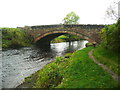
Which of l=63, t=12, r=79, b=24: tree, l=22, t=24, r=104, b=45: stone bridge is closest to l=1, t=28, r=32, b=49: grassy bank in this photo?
l=22, t=24, r=104, b=45: stone bridge

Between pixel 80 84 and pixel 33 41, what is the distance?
36.2m

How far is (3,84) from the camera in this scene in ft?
31.6

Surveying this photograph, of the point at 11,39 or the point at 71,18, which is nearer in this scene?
the point at 11,39

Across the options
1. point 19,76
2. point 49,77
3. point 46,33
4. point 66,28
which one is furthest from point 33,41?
point 49,77

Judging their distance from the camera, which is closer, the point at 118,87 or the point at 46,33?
the point at 118,87

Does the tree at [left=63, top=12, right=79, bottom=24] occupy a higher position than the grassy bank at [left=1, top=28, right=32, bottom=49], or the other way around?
the tree at [left=63, top=12, right=79, bottom=24]

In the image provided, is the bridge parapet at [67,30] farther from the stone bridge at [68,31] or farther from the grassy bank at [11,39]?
the grassy bank at [11,39]

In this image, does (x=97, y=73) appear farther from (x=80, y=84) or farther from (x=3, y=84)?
(x=3, y=84)

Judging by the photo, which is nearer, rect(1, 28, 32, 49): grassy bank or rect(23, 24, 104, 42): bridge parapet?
rect(1, 28, 32, 49): grassy bank

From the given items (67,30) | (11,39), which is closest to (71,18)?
(67,30)

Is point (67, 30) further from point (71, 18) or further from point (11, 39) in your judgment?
point (71, 18)

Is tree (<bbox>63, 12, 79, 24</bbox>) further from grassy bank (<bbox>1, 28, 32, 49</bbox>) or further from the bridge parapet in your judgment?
Answer: grassy bank (<bbox>1, 28, 32, 49</bbox>)

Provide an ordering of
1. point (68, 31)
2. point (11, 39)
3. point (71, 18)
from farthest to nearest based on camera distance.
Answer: point (71, 18)
point (68, 31)
point (11, 39)

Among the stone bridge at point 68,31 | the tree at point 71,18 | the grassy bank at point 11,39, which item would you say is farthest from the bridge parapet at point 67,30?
the tree at point 71,18
